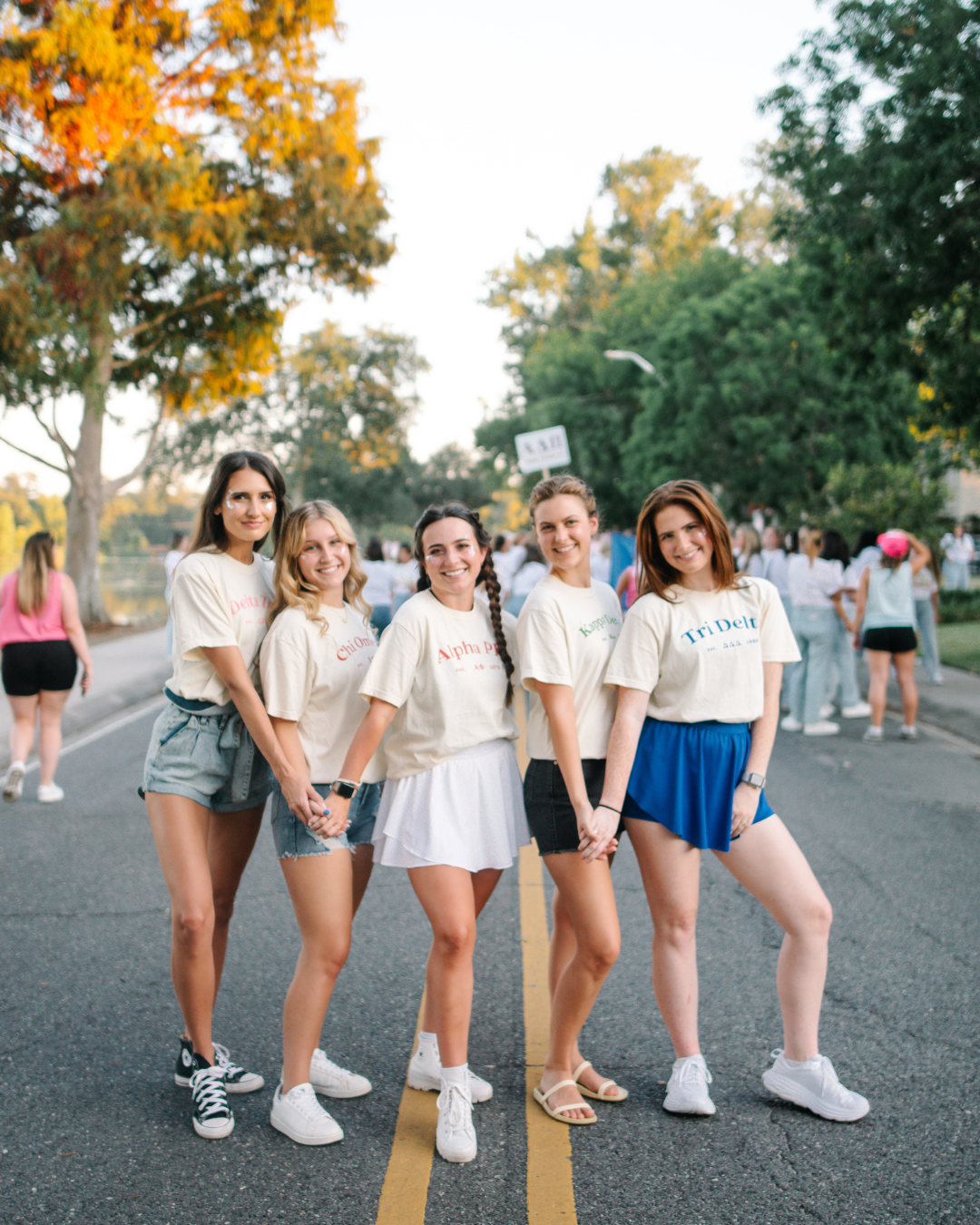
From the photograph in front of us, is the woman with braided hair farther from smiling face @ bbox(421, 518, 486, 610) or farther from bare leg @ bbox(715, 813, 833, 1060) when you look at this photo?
bare leg @ bbox(715, 813, 833, 1060)

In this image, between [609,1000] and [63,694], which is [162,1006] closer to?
[609,1000]

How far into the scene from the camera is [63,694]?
7.48 meters

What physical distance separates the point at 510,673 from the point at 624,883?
108 inches

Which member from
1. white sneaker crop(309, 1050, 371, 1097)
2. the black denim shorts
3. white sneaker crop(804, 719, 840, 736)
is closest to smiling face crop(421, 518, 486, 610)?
the black denim shorts

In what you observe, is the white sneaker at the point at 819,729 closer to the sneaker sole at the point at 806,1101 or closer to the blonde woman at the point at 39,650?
the blonde woman at the point at 39,650

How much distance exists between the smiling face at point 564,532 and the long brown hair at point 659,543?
19cm

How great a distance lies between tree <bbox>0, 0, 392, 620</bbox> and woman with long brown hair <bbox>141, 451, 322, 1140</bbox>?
14.1 meters

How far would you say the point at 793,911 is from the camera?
313cm

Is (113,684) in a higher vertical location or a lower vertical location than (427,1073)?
higher

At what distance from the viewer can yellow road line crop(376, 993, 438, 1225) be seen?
2.67m

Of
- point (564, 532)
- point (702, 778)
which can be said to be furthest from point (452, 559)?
point (702, 778)

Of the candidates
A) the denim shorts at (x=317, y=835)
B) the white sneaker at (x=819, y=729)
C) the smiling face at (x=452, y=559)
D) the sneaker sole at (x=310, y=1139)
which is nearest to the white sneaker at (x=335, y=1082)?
the sneaker sole at (x=310, y=1139)

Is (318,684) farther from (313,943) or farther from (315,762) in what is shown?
(313,943)

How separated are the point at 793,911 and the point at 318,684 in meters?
1.57
